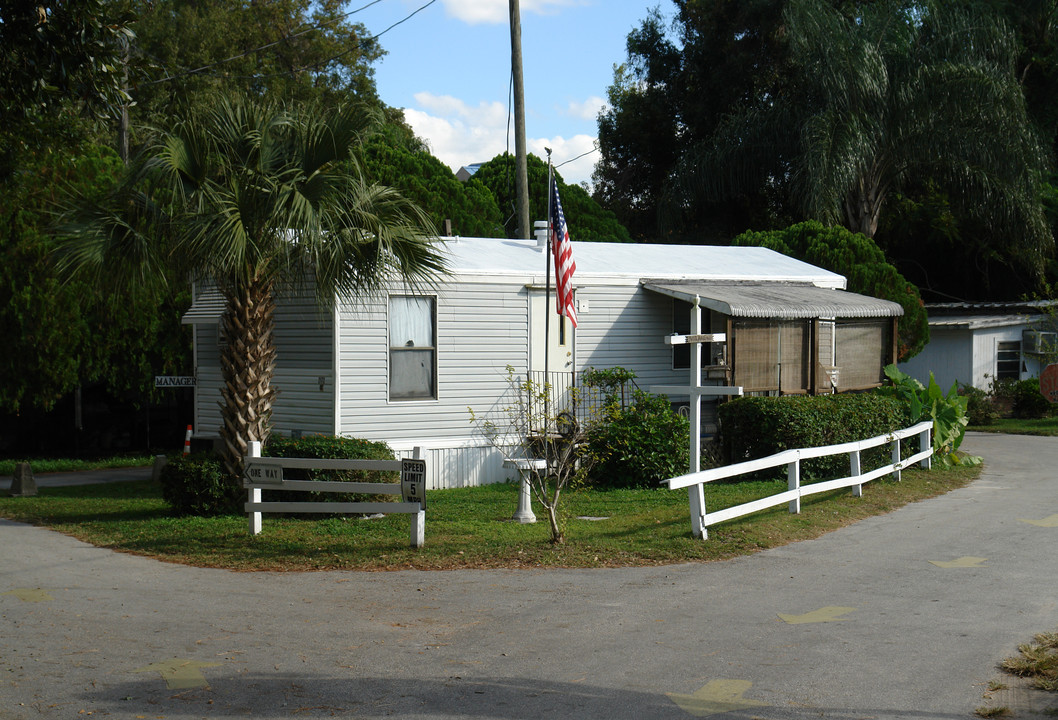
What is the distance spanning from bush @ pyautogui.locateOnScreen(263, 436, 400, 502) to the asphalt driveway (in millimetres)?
2667

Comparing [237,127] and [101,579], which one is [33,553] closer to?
[101,579]

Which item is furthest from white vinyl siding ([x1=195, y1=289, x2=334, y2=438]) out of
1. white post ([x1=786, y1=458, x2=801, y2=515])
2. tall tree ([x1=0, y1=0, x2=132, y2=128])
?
white post ([x1=786, y1=458, x2=801, y2=515])

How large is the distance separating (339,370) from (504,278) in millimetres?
2988

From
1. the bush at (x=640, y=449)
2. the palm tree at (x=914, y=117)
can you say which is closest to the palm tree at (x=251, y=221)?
the bush at (x=640, y=449)

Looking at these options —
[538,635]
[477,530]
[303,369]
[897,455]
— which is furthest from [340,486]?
[897,455]

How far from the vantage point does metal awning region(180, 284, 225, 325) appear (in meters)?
17.0

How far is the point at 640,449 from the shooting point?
15.2m

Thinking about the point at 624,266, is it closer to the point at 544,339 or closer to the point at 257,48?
the point at 544,339

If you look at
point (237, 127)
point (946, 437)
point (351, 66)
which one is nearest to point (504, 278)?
point (237, 127)

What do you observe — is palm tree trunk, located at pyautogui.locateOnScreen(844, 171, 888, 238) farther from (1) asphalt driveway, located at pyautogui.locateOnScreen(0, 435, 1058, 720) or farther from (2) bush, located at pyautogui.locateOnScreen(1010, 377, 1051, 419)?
(1) asphalt driveway, located at pyautogui.locateOnScreen(0, 435, 1058, 720)

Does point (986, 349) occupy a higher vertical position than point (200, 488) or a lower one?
higher

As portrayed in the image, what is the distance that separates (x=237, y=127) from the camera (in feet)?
39.7

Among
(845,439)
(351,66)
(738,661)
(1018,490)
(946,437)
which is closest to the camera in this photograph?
(738,661)

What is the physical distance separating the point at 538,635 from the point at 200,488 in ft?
22.2
